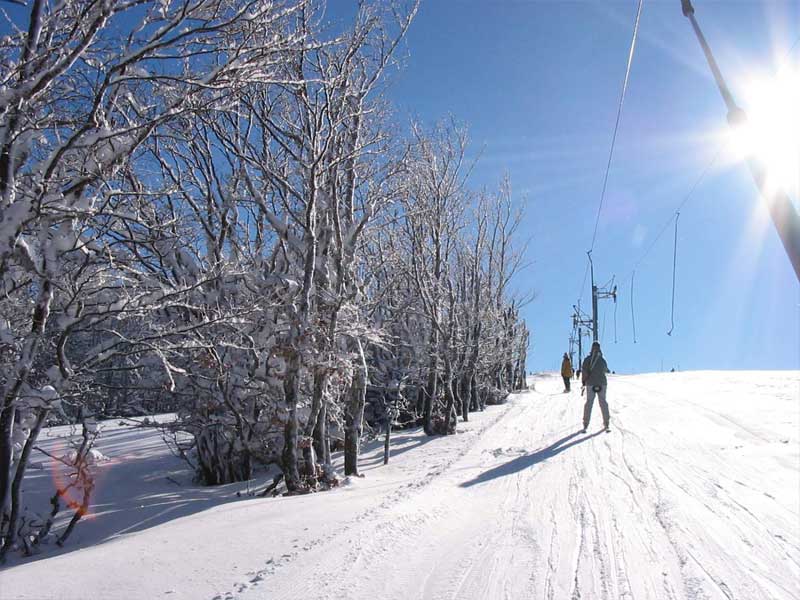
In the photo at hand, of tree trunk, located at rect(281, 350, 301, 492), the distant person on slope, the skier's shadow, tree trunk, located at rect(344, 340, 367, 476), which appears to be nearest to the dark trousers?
the distant person on slope

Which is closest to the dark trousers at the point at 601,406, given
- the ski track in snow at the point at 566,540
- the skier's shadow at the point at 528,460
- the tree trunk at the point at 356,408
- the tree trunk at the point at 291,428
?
the skier's shadow at the point at 528,460

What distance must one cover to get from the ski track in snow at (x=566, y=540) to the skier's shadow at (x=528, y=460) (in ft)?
0.21

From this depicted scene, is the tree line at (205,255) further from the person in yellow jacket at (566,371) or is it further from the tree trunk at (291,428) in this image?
the person in yellow jacket at (566,371)

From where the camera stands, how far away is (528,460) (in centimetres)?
838

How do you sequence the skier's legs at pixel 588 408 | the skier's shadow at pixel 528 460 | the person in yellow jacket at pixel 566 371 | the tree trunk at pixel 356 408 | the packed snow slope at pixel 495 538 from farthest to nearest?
the person in yellow jacket at pixel 566 371, the skier's legs at pixel 588 408, the tree trunk at pixel 356 408, the skier's shadow at pixel 528 460, the packed snow slope at pixel 495 538

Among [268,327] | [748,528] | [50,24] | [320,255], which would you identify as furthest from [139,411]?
[748,528]

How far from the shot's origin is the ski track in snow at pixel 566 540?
3635mm

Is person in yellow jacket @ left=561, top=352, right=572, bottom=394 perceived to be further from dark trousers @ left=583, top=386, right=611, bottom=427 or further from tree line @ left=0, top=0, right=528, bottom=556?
dark trousers @ left=583, top=386, right=611, bottom=427

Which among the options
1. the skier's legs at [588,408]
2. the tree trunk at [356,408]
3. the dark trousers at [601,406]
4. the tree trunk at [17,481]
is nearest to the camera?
the tree trunk at [17,481]

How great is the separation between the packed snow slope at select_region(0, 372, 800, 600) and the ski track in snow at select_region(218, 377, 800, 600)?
0.06 ft

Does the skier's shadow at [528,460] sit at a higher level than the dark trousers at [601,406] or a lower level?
lower

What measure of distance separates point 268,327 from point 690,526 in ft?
21.0

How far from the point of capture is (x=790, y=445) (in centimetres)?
866

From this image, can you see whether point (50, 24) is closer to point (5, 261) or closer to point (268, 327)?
point (5, 261)
